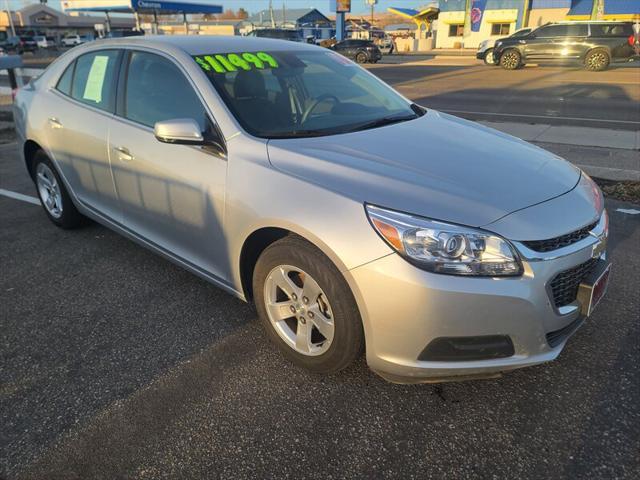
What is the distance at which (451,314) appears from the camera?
6.88 ft

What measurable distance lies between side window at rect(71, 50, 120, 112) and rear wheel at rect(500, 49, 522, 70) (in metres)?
22.0

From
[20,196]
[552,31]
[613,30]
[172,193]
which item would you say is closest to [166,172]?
[172,193]

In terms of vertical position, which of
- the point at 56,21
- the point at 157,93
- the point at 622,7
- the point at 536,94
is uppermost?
the point at 56,21

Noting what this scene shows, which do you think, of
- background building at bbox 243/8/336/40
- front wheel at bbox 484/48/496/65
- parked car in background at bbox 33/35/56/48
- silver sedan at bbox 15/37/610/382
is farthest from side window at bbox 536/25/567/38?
parked car in background at bbox 33/35/56/48

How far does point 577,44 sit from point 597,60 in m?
1.03

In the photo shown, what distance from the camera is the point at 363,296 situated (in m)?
2.19

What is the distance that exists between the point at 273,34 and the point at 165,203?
30.0 metres

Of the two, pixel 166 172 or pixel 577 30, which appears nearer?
pixel 166 172

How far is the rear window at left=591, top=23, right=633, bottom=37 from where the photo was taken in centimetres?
2050

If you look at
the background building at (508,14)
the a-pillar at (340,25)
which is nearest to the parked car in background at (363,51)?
the a-pillar at (340,25)

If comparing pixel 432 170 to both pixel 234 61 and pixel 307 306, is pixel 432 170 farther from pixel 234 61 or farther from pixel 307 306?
pixel 234 61

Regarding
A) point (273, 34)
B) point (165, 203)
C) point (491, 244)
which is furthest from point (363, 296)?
point (273, 34)

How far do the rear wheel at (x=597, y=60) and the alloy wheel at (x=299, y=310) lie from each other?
22.5m

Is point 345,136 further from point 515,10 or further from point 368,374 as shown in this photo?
point 515,10
